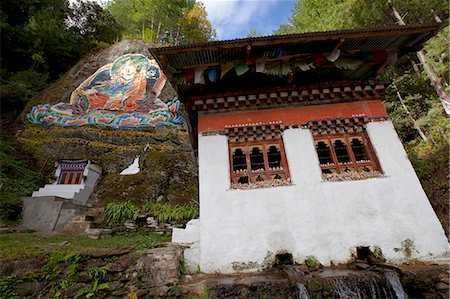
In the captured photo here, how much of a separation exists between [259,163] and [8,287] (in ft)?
20.1

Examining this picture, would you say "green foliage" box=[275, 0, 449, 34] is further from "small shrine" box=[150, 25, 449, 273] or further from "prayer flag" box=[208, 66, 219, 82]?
"prayer flag" box=[208, 66, 219, 82]

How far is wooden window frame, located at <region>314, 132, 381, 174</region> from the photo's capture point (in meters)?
6.61

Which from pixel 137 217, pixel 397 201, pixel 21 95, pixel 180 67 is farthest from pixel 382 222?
pixel 21 95

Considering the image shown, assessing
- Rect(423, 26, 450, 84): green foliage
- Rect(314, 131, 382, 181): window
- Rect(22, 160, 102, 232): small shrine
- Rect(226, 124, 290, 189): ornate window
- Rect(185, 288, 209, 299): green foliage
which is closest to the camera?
Rect(185, 288, 209, 299): green foliage

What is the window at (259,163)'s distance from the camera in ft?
21.5

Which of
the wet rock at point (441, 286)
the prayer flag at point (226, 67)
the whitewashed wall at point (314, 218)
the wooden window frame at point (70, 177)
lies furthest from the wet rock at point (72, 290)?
the wooden window frame at point (70, 177)

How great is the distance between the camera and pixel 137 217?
33.5ft

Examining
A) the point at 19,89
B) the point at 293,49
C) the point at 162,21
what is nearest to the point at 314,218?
the point at 293,49

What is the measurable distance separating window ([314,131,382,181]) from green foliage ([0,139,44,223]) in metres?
12.3

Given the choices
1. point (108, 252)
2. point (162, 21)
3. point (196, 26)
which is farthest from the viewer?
point (196, 26)

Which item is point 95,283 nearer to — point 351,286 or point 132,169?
point 351,286

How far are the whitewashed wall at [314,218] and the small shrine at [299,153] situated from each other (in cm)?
2

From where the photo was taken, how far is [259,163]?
7.11 meters

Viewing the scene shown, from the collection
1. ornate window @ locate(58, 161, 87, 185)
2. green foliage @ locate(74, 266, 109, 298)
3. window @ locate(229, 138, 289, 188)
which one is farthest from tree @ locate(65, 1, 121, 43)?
green foliage @ locate(74, 266, 109, 298)
